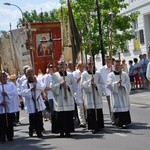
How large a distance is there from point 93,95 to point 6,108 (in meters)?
2.31

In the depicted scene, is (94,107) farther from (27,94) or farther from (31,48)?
(31,48)

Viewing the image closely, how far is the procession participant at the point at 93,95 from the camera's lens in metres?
12.9

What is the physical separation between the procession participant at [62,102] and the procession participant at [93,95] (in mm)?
520

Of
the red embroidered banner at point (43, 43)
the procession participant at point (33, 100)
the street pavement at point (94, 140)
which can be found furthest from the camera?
the red embroidered banner at point (43, 43)

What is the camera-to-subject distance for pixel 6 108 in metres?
12.8

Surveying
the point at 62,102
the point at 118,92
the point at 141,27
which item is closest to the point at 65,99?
the point at 62,102

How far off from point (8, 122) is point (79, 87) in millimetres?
2578

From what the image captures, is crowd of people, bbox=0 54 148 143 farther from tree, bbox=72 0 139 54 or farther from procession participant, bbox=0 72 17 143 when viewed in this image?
tree, bbox=72 0 139 54

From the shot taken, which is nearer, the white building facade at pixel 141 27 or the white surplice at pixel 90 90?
the white surplice at pixel 90 90

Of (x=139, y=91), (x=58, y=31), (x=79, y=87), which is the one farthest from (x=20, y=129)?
(x=139, y=91)

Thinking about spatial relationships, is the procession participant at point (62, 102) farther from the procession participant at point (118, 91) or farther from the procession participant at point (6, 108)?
the procession participant at point (118, 91)

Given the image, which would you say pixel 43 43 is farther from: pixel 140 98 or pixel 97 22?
pixel 97 22

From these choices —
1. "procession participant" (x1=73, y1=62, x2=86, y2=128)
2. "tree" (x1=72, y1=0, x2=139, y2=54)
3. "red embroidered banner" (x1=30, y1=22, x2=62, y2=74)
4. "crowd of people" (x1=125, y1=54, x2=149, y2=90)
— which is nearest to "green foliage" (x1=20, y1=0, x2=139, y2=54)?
"tree" (x1=72, y1=0, x2=139, y2=54)

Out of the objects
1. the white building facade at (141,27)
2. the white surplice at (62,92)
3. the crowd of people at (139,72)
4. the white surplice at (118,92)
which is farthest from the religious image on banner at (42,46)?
the white building facade at (141,27)
